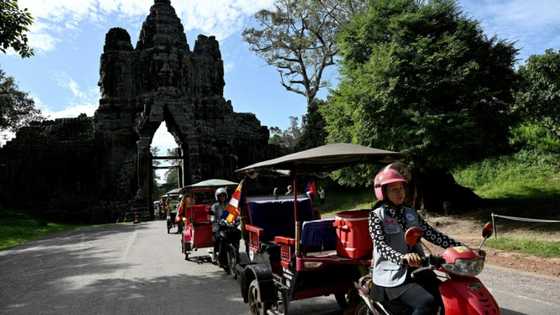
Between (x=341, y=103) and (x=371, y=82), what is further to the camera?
(x=341, y=103)

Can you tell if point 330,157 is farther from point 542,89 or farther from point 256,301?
point 542,89

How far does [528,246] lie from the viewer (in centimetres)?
997

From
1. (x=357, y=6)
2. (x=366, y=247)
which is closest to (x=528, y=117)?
(x=357, y=6)

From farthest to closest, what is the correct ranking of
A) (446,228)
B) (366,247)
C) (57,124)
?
(57,124) → (446,228) → (366,247)

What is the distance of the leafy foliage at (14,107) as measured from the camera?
36375 millimetres

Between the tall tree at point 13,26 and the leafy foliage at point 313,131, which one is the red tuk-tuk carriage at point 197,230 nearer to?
the tall tree at point 13,26

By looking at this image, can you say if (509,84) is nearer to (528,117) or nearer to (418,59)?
(418,59)

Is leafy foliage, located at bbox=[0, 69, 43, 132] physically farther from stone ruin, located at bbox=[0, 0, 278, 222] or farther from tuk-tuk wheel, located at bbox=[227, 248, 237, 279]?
tuk-tuk wheel, located at bbox=[227, 248, 237, 279]

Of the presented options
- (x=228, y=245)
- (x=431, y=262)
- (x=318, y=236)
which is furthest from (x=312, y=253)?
(x=228, y=245)

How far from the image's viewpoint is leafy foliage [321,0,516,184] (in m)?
13.6

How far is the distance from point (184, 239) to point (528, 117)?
18.1 metres

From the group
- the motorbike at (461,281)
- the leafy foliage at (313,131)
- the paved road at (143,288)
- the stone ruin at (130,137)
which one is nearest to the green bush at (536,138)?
the leafy foliage at (313,131)

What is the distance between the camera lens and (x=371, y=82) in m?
14.6

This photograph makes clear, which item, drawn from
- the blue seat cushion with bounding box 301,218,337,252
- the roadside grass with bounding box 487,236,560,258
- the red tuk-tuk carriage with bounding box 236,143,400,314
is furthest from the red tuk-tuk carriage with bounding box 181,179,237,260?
the roadside grass with bounding box 487,236,560,258
